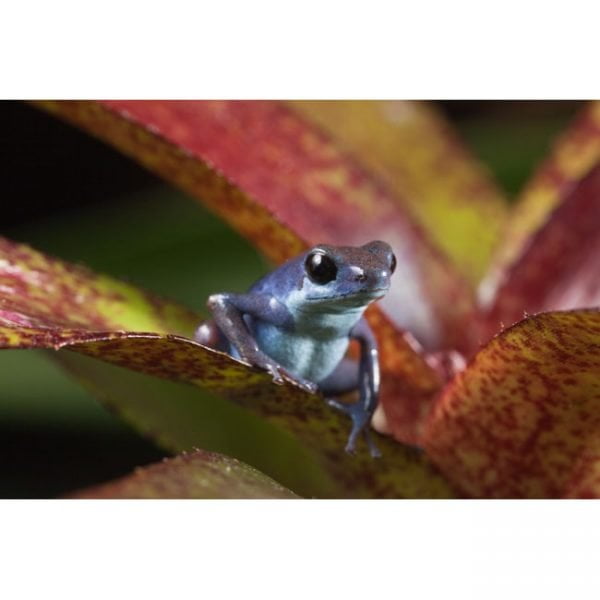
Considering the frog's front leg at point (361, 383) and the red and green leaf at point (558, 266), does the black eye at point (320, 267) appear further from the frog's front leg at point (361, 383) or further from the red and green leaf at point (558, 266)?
the red and green leaf at point (558, 266)

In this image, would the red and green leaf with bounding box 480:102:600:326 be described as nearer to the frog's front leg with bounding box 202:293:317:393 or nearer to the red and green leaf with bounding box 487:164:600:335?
the red and green leaf with bounding box 487:164:600:335

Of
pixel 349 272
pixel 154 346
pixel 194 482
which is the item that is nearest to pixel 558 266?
pixel 349 272

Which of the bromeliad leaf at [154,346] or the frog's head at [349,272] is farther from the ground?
the frog's head at [349,272]

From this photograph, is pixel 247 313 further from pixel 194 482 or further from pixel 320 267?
pixel 194 482

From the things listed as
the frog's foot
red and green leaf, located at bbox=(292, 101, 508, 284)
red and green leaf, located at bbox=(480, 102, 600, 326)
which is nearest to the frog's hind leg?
the frog's foot

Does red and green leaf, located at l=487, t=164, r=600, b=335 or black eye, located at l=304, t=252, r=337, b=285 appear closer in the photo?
black eye, located at l=304, t=252, r=337, b=285

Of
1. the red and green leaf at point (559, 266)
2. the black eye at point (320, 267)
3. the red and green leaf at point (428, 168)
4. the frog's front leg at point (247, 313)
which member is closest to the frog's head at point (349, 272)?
the black eye at point (320, 267)
